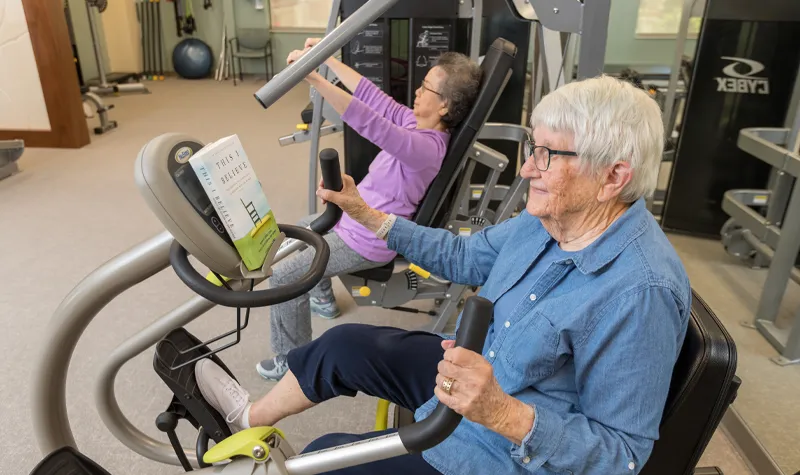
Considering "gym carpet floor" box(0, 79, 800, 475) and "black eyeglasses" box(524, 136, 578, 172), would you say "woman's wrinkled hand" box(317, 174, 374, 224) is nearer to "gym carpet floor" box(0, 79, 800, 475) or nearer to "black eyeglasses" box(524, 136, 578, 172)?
"black eyeglasses" box(524, 136, 578, 172)

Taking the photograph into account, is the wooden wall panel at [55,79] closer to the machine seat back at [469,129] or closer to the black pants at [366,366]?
the machine seat back at [469,129]

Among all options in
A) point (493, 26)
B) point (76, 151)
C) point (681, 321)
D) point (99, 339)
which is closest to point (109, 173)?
point (76, 151)

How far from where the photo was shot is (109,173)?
437 cm

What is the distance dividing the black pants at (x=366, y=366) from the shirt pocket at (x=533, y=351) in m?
0.33

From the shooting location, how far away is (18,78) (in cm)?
462

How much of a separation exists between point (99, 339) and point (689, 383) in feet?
7.52

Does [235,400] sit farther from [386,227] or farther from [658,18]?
[658,18]

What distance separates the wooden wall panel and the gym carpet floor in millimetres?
133

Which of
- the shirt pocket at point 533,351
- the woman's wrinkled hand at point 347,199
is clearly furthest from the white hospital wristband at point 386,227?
the shirt pocket at point 533,351

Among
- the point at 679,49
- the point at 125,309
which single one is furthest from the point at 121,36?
the point at 679,49

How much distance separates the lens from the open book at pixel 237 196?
84 centimetres

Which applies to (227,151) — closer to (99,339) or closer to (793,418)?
(99,339)

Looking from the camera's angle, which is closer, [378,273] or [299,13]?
[378,273]

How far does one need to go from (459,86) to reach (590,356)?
126 cm
